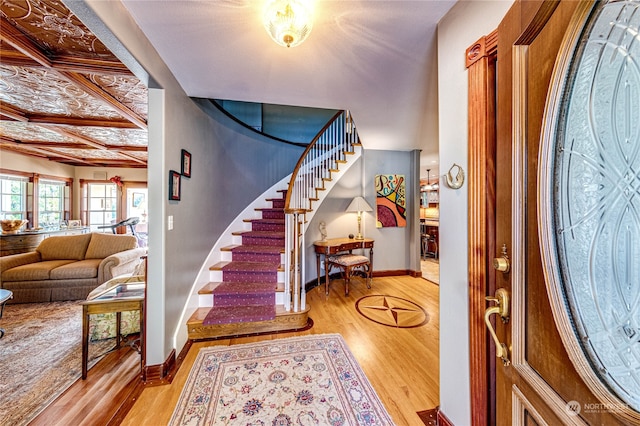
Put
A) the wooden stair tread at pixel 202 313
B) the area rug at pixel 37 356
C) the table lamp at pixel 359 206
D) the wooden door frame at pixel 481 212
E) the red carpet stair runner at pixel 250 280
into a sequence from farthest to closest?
1. the table lamp at pixel 359 206
2. the red carpet stair runner at pixel 250 280
3. the wooden stair tread at pixel 202 313
4. the area rug at pixel 37 356
5. the wooden door frame at pixel 481 212

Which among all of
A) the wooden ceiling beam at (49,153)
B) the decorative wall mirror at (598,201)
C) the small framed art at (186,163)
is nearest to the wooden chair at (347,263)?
the small framed art at (186,163)

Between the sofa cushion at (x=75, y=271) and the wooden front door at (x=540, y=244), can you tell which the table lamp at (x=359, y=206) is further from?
the sofa cushion at (x=75, y=271)

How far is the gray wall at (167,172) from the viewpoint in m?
1.41

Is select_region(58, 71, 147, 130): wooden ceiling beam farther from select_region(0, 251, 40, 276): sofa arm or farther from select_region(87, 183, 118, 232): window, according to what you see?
select_region(87, 183, 118, 232): window

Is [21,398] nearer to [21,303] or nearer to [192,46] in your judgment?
[21,303]

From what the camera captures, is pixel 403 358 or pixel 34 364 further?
pixel 403 358

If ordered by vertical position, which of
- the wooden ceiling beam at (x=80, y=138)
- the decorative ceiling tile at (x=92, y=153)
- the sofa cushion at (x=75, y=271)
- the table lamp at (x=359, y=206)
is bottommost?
the sofa cushion at (x=75, y=271)

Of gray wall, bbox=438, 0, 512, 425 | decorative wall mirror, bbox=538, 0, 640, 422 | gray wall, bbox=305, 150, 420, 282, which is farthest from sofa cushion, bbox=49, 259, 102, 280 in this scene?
decorative wall mirror, bbox=538, 0, 640, 422

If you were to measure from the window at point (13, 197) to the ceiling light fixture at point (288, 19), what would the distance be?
272 inches

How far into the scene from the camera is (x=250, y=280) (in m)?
2.98

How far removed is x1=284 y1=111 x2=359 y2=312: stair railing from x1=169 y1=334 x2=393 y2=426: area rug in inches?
24.6

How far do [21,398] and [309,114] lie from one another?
18.5ft

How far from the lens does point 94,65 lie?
1.83 m

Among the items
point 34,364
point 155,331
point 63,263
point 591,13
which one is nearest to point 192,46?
point 591,13
